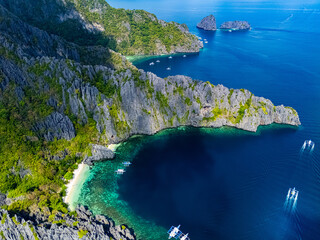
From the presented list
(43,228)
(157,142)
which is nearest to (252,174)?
(157,142)

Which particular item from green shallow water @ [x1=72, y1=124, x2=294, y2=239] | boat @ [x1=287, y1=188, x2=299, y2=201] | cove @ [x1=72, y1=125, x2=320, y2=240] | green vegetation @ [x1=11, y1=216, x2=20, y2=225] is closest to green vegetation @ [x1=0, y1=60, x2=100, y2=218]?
green vegetation @ [x1=11, y1=216, x2=20, y2=225]

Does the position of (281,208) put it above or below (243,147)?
below

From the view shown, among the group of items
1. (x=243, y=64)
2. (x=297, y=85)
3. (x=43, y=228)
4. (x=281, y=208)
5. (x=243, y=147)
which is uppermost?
(x=243, y=64)

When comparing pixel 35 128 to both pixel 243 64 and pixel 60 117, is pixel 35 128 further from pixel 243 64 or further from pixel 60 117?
pixel 243 64

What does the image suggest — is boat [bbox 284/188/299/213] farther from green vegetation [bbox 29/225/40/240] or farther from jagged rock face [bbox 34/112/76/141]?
jagged rock face [bbox 34/112/76/141]

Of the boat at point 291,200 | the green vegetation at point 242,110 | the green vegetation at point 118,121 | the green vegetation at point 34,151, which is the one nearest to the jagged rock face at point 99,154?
the green vegetation at point 34,151

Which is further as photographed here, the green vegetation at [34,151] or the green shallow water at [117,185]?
the green vegetation at [34,151]

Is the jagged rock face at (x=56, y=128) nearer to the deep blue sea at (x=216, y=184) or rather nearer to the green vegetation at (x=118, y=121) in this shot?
the green vegetation at (x=118, y=121)
